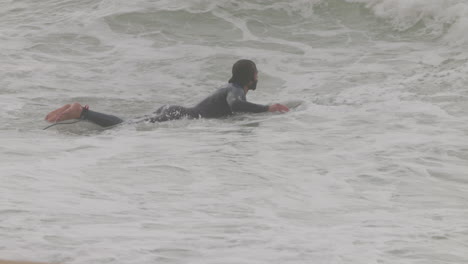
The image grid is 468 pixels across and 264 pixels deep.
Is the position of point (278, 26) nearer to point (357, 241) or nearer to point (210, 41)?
point (210, 41)

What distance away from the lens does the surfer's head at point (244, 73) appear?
959 cm

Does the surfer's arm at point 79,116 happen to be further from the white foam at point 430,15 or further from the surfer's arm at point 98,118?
the white foam at point 430,15

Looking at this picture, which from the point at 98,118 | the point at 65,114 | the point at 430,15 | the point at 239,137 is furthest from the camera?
the point at 430,15

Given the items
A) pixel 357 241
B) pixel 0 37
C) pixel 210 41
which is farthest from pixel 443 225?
pixel 0 37

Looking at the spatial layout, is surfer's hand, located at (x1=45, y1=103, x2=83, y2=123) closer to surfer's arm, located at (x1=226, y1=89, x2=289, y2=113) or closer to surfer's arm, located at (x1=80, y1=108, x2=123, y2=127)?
surfer's arm, located at (x1=80, y1=108, x2=123, y2=127)

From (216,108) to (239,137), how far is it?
1.20 meters

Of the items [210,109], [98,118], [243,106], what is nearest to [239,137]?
[243,106]

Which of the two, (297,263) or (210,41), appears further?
(210,41)

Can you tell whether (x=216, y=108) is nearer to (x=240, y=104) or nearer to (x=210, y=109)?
(x=210, y=109)

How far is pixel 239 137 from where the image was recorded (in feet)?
27.6

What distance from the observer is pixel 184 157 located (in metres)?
7.37

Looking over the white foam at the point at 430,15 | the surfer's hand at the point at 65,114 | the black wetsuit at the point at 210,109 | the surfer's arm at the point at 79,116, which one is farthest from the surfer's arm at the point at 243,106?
the white foam at the point at 430,15

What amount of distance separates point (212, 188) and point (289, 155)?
1.45 metres

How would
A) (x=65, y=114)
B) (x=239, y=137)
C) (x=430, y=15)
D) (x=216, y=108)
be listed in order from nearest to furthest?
(x=239, y=137)
(x=65, y=114)
(x=216, y=108)
(x=430, y=15)
